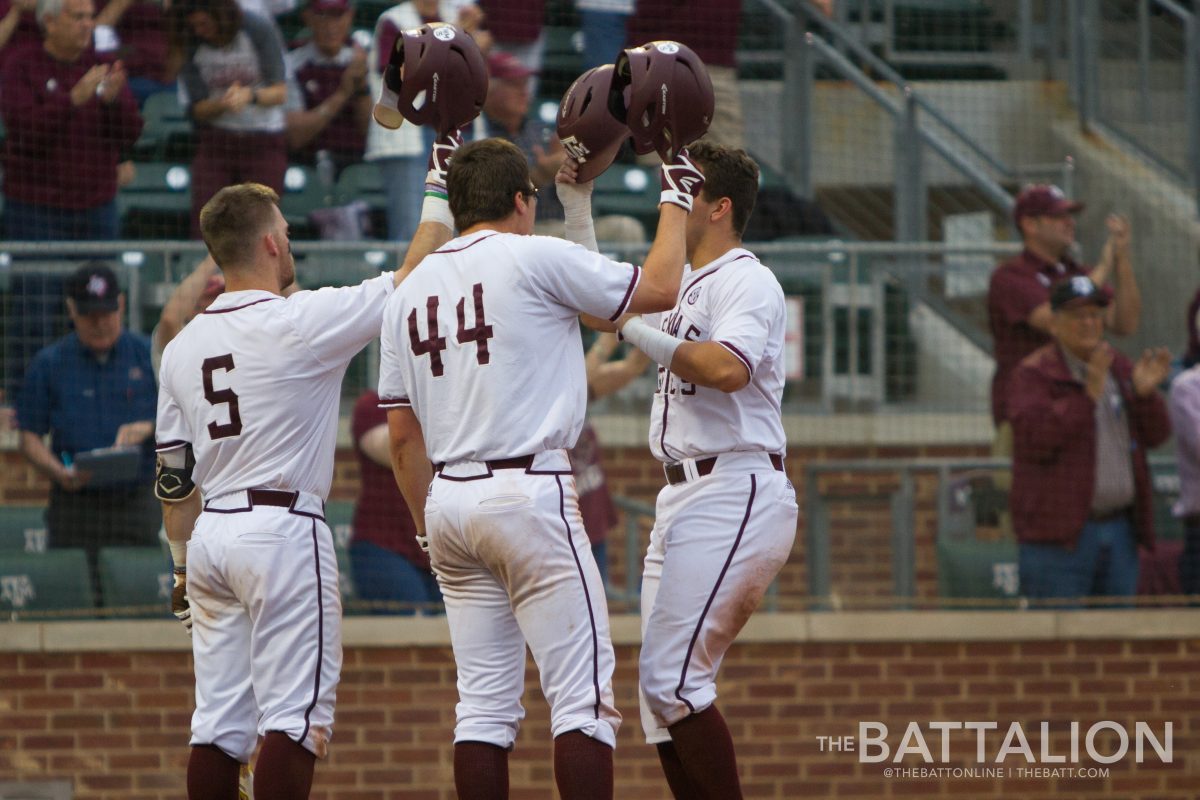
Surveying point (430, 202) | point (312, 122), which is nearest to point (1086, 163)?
point (312, 122)

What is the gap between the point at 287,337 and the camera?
4387 millimetres

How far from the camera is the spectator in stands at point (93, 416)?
6.86 metres

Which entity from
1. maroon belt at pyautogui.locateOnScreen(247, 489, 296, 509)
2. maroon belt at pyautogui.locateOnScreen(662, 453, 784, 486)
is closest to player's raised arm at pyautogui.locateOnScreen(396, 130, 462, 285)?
maroon belt at pyautogui.locateOnScreen(247, 489, 296, 509)

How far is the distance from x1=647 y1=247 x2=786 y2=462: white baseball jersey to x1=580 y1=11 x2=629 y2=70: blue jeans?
4.24 meters

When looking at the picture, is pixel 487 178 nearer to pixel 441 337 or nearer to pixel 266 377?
pixel 441 337

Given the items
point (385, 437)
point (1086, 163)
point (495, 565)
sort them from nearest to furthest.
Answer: point (495, 565) < point (385, 437) < point (1086, 163)

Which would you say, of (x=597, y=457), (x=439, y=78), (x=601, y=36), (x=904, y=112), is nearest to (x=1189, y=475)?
(x=597, y=457)

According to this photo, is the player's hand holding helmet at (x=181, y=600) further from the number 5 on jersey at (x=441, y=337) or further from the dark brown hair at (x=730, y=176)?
the dark brown hair at (x=730, y=176)

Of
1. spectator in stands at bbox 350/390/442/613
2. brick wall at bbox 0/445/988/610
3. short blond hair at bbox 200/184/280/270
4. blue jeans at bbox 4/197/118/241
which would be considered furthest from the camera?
blue jeans at bbox 4/197/118/241

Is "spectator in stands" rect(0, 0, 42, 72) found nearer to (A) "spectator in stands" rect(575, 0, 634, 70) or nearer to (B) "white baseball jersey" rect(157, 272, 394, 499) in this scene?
(A) "spectator in stands" rect(575, 0, 634, 70)

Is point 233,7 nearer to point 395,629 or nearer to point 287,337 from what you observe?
point 395,629

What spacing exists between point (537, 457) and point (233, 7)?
478 cm

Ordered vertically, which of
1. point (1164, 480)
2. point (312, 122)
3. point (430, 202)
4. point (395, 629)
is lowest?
point (395, 629)

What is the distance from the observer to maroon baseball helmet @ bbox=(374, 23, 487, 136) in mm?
4594
